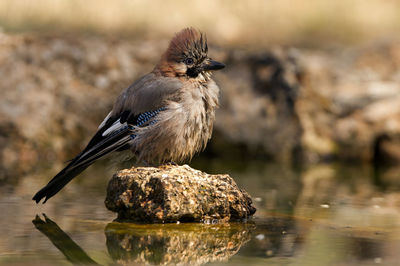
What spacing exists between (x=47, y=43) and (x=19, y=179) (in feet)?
13.1

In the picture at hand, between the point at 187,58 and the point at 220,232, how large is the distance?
1917 mm

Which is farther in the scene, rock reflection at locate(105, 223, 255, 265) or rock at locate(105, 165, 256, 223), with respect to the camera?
rock at locate(105, 165, 256, 223)

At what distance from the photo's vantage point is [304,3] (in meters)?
16.4

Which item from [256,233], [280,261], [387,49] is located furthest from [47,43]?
[280,261]

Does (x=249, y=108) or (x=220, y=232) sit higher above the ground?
(x=249, y=108)

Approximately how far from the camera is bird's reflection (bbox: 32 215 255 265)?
389 cm

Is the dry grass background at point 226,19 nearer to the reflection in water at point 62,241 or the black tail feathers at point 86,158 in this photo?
the black tail feathers at point 86,158

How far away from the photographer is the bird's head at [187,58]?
5.91 m

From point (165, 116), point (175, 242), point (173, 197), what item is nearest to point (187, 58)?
point (165, 116)

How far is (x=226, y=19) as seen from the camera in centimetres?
1558

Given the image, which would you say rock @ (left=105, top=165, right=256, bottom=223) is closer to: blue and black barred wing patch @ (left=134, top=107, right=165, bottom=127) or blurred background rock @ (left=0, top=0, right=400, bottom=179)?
blue and black barred wing patch @ (left=134, top=107, right=165, bottom=127)

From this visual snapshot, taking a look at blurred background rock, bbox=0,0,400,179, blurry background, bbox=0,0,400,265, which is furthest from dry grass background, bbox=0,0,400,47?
blurred background rock, bbox=0,0,400,179

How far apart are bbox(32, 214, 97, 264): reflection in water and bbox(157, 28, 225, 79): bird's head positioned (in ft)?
5.85

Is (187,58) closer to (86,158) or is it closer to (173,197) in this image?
(86,158)
